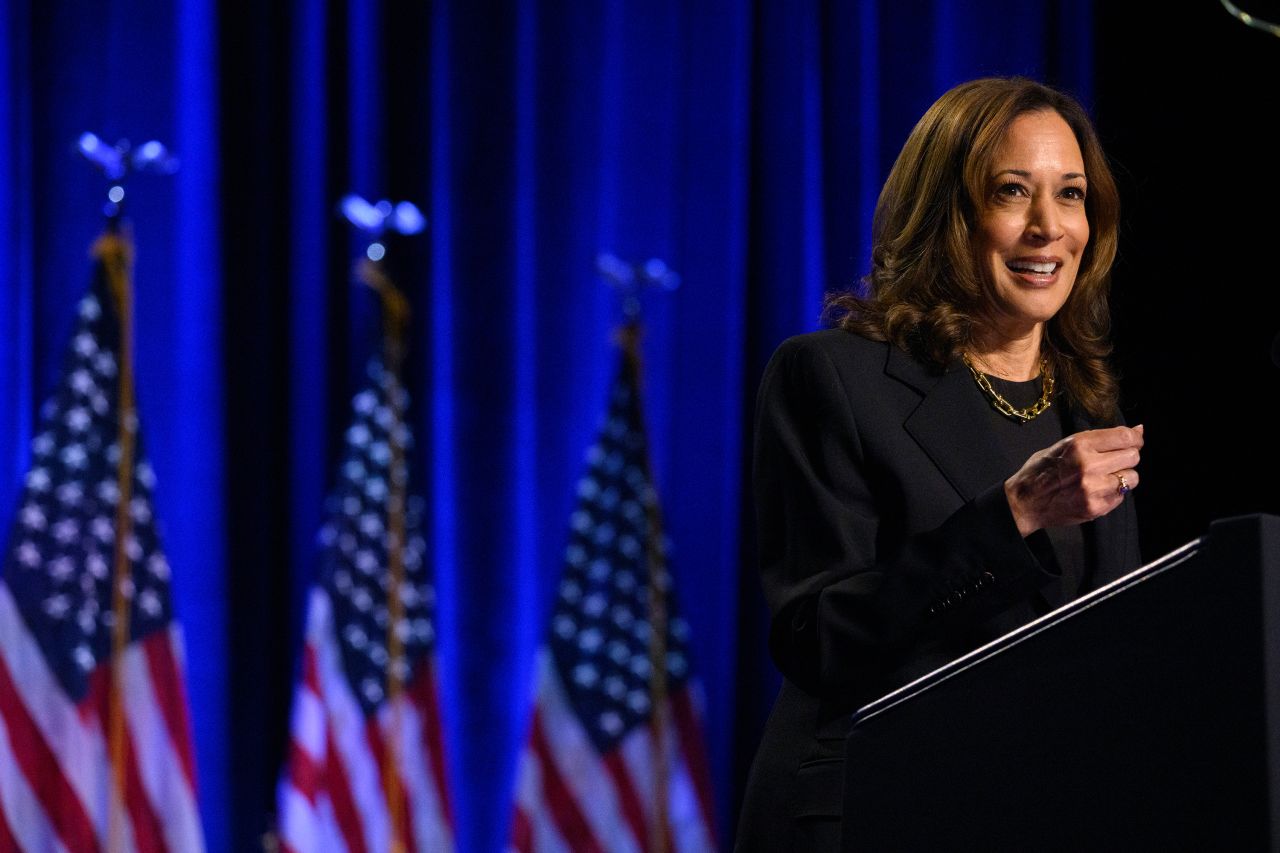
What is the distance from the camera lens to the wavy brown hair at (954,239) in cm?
168

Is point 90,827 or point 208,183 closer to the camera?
point 90,827

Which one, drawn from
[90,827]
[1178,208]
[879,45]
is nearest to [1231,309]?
[1178,208]

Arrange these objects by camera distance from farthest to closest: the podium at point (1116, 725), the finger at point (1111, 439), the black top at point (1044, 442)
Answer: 1. the black top at point (1044, 442)
2. the finger at point (1111, 439)
3. the podium at point (1116, 725)

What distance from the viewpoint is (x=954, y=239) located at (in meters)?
1.70

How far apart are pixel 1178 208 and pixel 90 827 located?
3.30 meters

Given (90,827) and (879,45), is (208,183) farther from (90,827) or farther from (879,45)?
(879,45)

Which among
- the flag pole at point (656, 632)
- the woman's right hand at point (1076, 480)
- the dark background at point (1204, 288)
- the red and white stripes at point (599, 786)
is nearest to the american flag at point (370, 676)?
the red and white stripes at point (599, 786)

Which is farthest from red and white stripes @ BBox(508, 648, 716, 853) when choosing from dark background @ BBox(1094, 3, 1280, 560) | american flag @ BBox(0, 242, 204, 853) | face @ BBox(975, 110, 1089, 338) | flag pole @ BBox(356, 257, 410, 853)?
face @ BBox(975, 110, 1089, 338)

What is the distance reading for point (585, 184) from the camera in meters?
5.02

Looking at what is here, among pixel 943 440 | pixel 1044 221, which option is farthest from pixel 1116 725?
pixel 1044 221

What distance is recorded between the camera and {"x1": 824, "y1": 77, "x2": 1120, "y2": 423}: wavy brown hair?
5.51ft

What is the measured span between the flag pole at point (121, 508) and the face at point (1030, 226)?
317 centimetres

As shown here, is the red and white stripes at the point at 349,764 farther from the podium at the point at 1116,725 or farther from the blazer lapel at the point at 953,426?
the podium at the point at 1116,725

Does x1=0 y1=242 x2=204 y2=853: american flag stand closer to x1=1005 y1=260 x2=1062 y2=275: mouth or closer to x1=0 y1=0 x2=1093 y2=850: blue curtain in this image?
x1=0 y1=0 x2=1093 y2=850: blue curtain
